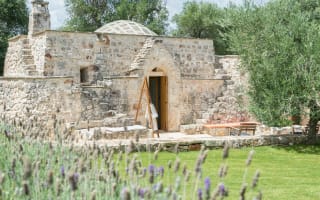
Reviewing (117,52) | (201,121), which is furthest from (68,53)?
(201,121)

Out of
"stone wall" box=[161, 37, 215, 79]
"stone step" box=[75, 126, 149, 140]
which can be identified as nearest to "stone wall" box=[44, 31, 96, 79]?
"stone step" box=[75, 126, 149, 140]

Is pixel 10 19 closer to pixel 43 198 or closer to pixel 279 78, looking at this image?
pixel 279 78

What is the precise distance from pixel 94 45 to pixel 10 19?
1786cm

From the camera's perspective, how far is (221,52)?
42031 millimetres

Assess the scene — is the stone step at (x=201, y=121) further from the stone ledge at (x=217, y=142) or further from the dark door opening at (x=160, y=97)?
the stone ledge at (x=217, y=142)

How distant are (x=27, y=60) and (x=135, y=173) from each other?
16000mm

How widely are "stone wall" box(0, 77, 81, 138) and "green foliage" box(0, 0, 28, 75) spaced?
55.7 ft

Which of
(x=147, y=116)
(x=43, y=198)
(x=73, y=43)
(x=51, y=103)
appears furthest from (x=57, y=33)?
(x=43, y=198)

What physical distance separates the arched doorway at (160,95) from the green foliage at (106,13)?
2130 centimetres

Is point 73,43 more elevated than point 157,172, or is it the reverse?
point 73,43

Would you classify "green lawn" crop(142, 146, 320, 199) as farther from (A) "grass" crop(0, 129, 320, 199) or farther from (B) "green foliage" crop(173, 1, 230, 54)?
(B) "green foliage" crop(173, 1, 230, 54)

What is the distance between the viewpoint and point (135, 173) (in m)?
4.28

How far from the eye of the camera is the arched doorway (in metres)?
21.0

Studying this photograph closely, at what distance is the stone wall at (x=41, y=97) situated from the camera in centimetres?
1658
